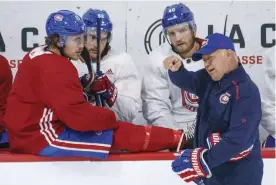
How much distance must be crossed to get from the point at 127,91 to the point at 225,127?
961 millimetres

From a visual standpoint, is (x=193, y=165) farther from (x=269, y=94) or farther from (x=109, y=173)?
(x=269, y=94)

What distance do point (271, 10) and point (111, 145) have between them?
57.7 inches

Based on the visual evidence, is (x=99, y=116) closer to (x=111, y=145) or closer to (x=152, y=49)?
(x=111, y=145)

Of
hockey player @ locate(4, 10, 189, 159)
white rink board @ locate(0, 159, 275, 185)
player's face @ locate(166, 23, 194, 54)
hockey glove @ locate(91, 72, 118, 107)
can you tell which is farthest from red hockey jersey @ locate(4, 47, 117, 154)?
player's face @ locate(166, 23, 194, 54)

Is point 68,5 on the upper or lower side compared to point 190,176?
upper

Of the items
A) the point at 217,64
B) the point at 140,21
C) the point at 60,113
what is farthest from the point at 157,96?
the point at 217,64

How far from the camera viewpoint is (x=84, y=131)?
2.64 m

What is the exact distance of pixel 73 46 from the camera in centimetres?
272

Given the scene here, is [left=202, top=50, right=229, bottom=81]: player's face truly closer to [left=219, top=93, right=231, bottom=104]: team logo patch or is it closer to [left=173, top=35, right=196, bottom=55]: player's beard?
[left=219, top=93, right=231, bottom=104]: team logo patch

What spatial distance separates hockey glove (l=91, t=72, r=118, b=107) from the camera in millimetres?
2908

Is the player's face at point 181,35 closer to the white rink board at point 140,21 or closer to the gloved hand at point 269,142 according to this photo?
the white rink board at point 140,21

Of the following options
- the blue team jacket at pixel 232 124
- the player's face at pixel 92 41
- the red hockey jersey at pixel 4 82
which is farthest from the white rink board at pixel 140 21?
the blue team jacket at pixel 232 124

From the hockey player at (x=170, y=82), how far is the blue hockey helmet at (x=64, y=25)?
57 cm

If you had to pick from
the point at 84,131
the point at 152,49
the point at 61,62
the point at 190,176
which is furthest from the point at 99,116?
the point at 152,49
